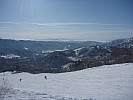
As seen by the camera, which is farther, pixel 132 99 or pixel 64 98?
pixel 64 98

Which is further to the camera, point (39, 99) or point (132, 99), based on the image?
point (39, 99)

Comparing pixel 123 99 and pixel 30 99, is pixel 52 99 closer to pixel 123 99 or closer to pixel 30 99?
pixel 30 99

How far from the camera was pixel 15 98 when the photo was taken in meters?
26.7

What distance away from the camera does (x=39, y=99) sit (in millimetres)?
25484

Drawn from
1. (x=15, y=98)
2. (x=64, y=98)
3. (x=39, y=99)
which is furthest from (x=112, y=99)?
(x=15, y=98)

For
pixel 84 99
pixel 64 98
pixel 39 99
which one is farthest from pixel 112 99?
pixel 39 99

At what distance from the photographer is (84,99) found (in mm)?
25422

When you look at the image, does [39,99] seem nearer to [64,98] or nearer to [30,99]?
[30,99]

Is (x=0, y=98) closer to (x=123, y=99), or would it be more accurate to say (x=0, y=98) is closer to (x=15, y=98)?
A: (x=15, y=98)

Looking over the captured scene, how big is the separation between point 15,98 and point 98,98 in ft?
34.3

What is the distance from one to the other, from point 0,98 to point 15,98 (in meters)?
1.92

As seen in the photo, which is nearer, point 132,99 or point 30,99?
point 132,99

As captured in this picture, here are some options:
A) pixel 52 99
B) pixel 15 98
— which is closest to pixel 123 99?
pixel 52 99

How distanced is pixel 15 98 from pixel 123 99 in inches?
523
